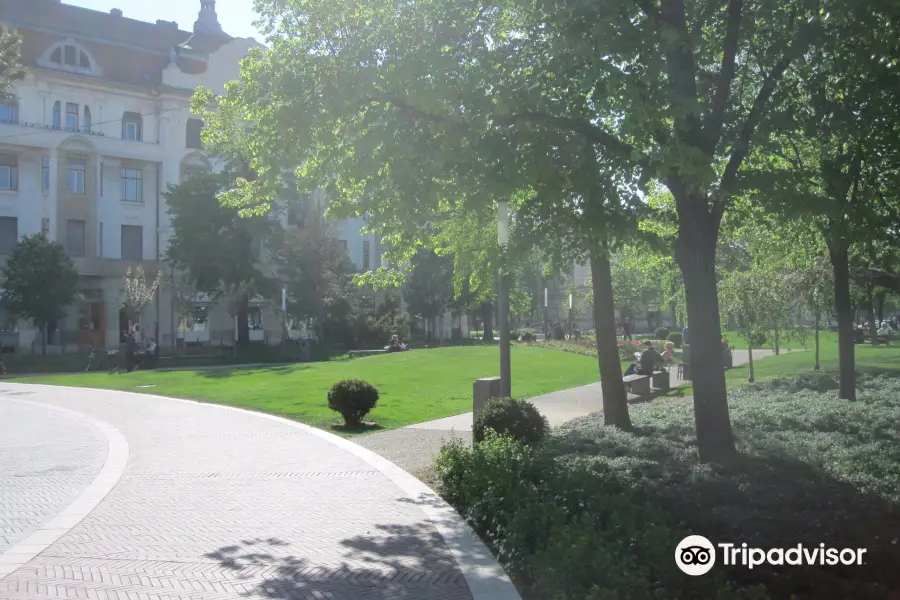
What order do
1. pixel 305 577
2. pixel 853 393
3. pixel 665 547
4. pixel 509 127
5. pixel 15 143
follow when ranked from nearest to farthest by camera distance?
pixel 665 547 < pixel 305 577 < pixel 509 127 < pixel 853 393 < pixel 15 143

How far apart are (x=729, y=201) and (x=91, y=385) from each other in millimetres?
24708

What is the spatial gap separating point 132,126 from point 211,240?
33.5 feet

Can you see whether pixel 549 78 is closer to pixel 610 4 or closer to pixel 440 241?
pixel 610 4

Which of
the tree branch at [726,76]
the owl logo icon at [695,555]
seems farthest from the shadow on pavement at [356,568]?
the tree branch at [726,76]

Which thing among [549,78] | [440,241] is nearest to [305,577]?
[549,78]

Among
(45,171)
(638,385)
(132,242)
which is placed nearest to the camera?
(638,385)

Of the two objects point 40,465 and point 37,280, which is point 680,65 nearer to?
point 40,465

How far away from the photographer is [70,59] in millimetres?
48938

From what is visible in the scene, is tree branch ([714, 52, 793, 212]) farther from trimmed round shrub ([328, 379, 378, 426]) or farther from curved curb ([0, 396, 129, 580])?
trimmed round shrub ([328, 379, 378, 426])

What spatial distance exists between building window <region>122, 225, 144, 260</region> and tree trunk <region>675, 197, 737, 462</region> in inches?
1818

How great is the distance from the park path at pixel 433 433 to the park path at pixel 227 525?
18.3 inches

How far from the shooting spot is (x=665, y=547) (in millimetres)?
5742

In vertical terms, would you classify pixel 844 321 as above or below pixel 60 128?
below

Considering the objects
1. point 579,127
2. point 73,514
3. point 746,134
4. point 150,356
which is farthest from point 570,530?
point 150,356
